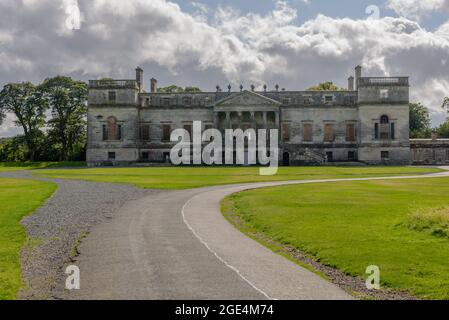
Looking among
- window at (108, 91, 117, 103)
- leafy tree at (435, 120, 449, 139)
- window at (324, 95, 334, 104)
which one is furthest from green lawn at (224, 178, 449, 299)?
leafy tree at (435, 120, 449, 139)

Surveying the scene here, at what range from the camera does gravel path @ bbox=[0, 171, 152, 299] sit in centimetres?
1082

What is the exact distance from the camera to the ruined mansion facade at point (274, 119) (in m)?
74.1

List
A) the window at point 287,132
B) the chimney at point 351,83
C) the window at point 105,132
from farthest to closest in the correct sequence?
1. the chimney at point 351,83
2. the window at point 105,132
3. the window at point 287,132

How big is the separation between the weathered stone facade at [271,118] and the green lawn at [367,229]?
158 ft

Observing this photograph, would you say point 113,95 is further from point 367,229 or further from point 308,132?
point 367,229

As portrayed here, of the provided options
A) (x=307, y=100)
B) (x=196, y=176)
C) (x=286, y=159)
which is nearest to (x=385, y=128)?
(x=307, y=100)

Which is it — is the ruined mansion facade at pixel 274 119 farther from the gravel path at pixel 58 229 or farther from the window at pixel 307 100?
the gravel path at pixel 58 229

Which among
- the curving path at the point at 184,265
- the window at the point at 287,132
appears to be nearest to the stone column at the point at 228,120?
the window at the point at 287,132

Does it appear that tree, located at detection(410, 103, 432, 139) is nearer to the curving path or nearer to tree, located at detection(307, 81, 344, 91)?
tree, located at detection(307, 81, 344, 91)

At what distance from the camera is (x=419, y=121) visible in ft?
351

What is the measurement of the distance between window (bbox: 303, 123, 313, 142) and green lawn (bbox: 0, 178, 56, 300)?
49.8 metres

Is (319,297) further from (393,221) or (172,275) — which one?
(393,221)

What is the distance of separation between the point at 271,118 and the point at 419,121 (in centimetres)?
4398
